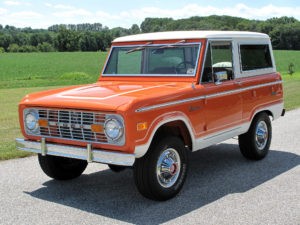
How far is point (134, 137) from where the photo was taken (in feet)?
15.1

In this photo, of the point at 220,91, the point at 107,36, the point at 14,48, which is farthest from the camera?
the point at 14,48

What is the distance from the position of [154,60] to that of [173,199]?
202 centimetres

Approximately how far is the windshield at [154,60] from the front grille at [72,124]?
154cm

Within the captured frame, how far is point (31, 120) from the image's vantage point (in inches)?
213

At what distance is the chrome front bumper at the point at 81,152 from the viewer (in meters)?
4.57

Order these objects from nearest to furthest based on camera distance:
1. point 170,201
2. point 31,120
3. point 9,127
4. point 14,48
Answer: point 170,201, point 31,120, point 9,127, point 14,48

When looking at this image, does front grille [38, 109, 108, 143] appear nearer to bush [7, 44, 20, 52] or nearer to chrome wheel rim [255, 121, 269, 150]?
chrome wheel rim [255, 121, 269, 150]

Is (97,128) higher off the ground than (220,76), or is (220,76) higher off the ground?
(220,76)

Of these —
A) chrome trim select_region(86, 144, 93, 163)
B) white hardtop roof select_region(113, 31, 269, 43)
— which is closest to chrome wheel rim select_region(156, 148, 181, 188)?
chrome trim select_region(86, 144, 93, 163)

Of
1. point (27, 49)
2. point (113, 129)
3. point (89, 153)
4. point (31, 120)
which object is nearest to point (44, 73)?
point (31, 120)

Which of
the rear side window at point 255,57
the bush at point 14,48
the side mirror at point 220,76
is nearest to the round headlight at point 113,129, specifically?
the side mirror at point 220,76

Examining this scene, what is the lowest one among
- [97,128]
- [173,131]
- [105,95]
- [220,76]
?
[173,131]

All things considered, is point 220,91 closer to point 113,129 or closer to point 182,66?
point 182,66

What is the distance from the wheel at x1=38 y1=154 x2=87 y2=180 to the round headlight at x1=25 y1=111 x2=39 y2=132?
521 mm
